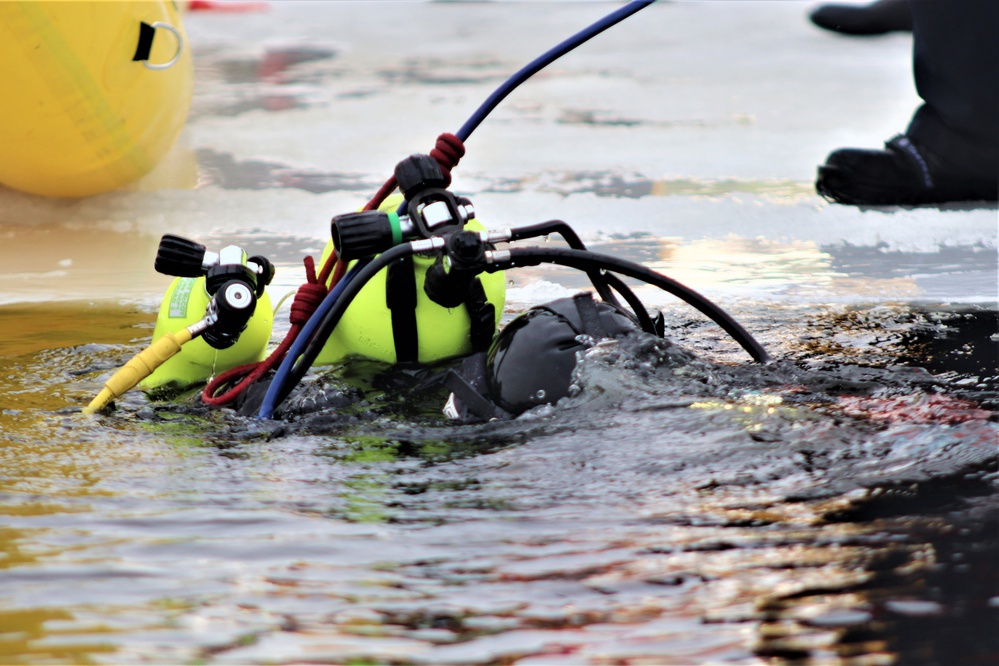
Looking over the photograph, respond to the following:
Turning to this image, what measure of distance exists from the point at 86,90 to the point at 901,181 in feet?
11.8

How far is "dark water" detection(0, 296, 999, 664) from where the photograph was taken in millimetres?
1382

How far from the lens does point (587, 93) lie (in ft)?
23.4

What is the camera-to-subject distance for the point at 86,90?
13.7 ft

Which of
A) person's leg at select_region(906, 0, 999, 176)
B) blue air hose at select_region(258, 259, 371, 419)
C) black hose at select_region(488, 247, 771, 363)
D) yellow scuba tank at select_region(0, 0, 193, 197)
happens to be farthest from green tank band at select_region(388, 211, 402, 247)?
person's leg at select_region(906, 0, 999, 176)

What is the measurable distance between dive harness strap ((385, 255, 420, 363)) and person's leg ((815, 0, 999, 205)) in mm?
3060

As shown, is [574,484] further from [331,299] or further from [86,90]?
[86,90]

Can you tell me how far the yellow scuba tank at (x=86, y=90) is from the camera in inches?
156

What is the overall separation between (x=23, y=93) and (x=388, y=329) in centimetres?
257

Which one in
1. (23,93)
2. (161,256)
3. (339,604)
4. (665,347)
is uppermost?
(23,93)

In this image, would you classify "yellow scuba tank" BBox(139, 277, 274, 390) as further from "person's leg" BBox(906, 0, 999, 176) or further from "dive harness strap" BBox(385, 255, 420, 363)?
"person's leg" BBox(906, 0, 999, 176)

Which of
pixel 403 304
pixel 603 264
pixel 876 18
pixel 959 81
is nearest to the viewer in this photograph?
pixel 603 264

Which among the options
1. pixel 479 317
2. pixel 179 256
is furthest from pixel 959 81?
pixel 179 256

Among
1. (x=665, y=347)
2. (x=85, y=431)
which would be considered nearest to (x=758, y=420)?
(x=665, y=347)

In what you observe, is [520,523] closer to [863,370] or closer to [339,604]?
[339,604]
